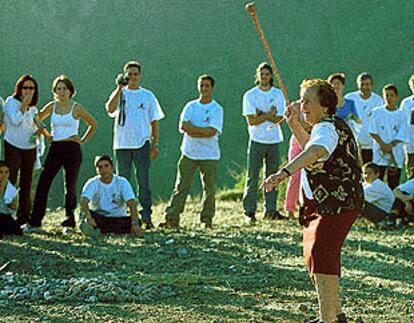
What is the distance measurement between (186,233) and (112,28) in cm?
1269

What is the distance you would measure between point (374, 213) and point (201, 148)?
208 cm

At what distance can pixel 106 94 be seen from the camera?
2298cm

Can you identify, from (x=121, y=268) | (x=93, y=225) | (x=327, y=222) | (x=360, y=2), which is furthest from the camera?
(x=360, y=2)

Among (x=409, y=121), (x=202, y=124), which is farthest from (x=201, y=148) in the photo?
(x=409, y=121)

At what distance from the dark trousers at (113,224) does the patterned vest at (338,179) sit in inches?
211

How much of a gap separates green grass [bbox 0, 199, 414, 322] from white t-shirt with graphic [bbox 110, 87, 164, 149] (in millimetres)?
1184

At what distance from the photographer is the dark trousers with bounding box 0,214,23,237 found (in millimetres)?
11273

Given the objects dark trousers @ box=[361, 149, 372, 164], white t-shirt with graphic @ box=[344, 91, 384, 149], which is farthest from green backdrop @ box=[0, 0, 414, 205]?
white t-shirt with graphic @ box=[344, 91, 384, 149]

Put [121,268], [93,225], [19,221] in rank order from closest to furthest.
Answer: [121,268]
[93,225]
[19,221]

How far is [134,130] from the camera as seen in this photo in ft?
39.4

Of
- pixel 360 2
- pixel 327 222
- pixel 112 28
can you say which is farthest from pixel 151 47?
pixel 327 222

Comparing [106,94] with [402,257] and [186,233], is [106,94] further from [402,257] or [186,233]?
[402,257]

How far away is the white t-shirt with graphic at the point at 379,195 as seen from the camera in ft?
39.7

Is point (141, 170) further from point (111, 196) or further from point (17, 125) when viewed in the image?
point (17, 125)
